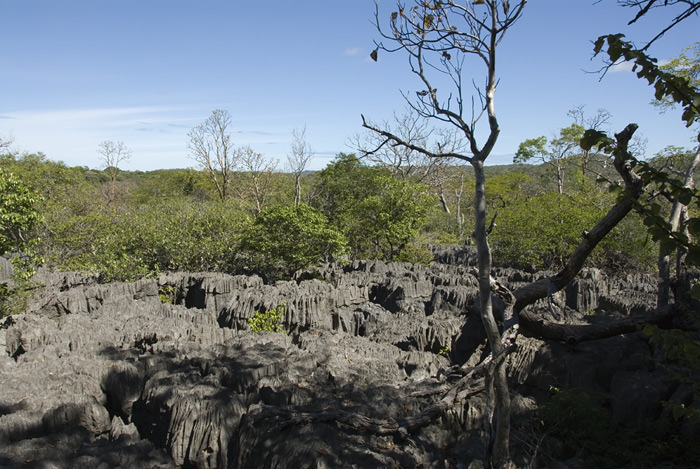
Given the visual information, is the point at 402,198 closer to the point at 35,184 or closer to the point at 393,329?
the point at 393,329

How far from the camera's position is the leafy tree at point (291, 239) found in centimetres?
1427

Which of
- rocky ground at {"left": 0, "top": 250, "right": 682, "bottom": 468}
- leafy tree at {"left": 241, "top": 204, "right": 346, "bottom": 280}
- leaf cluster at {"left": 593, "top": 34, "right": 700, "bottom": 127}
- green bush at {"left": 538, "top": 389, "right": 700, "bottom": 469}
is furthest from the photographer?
leafy tree at {"left": 241, "top": 204, "right": 346, "bottom": 280}

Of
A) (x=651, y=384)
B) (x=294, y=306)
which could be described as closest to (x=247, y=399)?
(x=294, y=306)

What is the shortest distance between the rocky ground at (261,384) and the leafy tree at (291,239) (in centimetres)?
544

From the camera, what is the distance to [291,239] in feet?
47.5

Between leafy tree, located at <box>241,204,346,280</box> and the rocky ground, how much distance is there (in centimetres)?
544

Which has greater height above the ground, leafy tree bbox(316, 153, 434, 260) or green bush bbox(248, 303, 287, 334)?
leafy tree bbox(316, 153, 434, 260)

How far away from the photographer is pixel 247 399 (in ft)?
15.8

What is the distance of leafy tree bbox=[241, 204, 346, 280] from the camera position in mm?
14273

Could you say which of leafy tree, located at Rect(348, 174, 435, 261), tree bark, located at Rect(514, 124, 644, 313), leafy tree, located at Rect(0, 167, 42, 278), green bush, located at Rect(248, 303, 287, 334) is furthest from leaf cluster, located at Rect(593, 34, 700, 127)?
leafy tree, located at Rect(348, 174, 435, 261)

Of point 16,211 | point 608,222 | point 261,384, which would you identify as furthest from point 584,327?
point 16,211

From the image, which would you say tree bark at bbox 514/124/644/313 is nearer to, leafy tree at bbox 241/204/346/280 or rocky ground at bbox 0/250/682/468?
rocky ground at bbox 0/250/682/468

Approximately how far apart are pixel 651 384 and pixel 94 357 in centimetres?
675

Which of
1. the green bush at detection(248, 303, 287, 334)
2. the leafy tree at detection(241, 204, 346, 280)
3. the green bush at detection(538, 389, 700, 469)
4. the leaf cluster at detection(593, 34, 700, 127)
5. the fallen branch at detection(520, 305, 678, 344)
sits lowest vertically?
the green bush at detection(538, 389, 700, 469)
